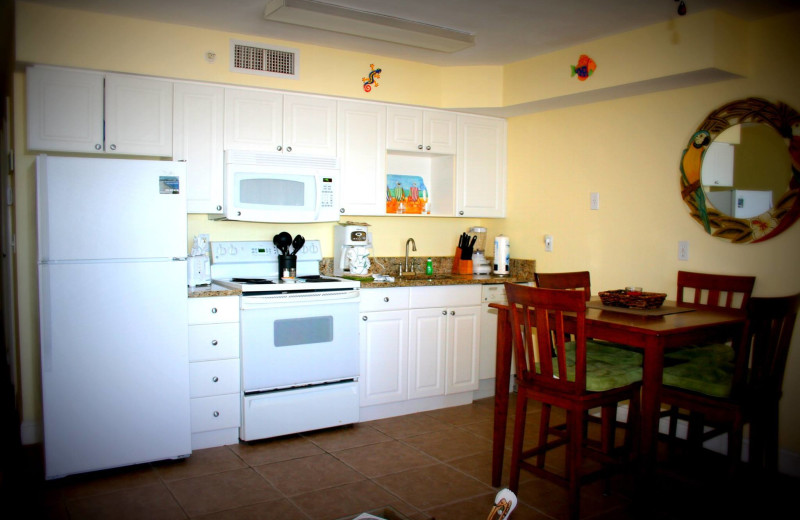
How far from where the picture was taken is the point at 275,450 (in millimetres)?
3299

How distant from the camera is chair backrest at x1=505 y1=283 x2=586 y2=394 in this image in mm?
2408

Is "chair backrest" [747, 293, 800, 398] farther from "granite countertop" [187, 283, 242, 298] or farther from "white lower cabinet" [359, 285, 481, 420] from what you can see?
"granite countertop" [187, 283, 242, 298]

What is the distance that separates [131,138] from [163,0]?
2.57 ft

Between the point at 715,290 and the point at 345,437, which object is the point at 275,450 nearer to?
the point at 345,437

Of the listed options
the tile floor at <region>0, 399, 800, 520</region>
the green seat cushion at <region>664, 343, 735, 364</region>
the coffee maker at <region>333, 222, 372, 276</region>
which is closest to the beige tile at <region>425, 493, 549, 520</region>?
the tile floor at <region>0, 399, 800, 520</region>

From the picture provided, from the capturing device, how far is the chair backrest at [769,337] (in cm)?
240

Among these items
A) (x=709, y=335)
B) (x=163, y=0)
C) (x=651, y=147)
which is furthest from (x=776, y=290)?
(x=163, y=0)

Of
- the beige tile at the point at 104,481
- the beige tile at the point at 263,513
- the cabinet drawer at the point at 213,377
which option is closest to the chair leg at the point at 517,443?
the beige tile at the point at 263,513

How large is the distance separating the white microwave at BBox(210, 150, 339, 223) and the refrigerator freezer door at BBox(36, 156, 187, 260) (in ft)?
1.87

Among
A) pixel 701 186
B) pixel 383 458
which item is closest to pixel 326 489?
pixel 383 458

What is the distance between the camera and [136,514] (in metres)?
2.55

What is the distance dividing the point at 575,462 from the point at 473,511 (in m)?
0.54

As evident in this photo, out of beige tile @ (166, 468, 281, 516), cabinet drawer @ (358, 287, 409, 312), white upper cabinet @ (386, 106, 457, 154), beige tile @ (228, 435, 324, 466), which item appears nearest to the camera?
beige tile @ (166, 468, 281, 516)

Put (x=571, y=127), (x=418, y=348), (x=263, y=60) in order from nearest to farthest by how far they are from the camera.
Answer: (x=263, y=60) < (x=418, y=348) < (x=571, y=127)
